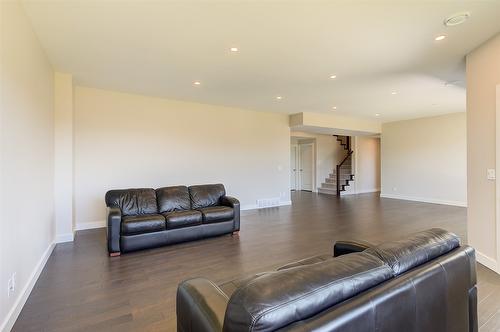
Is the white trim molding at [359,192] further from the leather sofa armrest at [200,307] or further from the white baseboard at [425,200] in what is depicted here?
the leather sofa armrest at [200,307]

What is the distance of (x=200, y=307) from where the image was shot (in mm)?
1205

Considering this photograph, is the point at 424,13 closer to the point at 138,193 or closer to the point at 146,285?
the point at 146,285

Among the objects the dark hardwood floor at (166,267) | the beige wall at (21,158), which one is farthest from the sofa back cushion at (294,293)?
the beige wall at (21,158)

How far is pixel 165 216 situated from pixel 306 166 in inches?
330

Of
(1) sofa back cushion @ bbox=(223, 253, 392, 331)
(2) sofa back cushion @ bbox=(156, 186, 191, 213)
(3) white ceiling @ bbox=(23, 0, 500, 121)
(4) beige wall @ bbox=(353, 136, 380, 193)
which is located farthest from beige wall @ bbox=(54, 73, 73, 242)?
(4) beige wall @ bbox=(353, 136, 380, 193)

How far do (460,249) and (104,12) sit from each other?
346 cm

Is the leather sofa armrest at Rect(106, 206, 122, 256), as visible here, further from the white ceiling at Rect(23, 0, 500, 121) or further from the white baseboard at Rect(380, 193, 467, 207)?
the white baseboard at Rect(380, 193, 467, 207)

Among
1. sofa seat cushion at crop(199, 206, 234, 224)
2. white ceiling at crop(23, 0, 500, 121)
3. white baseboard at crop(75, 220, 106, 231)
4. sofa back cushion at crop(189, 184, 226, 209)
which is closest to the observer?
white ceiling at crop(23, 0, 500, 121)

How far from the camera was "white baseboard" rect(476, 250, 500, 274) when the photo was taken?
295 centimetres

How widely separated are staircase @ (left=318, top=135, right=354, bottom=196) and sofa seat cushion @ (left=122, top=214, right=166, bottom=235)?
760cm

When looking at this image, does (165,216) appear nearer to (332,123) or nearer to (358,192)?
(332,123)

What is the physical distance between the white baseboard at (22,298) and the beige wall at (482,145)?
15.7 ft

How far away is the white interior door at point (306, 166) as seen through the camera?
11086 millimetres

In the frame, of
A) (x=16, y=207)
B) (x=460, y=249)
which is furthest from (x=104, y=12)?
(x=460, y=249)
